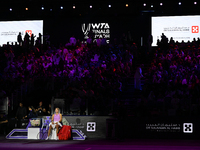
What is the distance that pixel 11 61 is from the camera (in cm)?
2556

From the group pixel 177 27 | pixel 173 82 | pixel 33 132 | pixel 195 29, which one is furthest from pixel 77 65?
pixel 195 29

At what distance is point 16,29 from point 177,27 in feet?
47.7

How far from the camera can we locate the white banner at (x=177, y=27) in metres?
30.9

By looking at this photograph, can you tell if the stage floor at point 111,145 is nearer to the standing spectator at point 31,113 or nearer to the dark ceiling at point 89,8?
the standing spectator at point 31,113

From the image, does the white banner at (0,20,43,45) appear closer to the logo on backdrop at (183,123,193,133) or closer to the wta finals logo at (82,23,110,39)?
the wta finals logo at (82,23,110,39)

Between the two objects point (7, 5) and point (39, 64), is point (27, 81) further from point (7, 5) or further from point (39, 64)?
point (7, 5)

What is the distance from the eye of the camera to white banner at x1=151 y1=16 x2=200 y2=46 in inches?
1218

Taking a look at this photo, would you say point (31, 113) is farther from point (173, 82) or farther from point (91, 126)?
point (173, 82)

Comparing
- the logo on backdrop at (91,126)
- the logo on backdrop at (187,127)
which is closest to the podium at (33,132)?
the logo on backdrop at (91,126)

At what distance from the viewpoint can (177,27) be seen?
31344 millimetres

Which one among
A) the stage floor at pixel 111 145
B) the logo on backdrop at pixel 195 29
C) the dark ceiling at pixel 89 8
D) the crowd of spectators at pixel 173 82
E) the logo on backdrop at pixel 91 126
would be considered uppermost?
the dark ceiling at pixel 89 8

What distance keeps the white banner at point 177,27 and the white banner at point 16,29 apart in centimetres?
1051

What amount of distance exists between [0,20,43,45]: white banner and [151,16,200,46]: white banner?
34.5 feet

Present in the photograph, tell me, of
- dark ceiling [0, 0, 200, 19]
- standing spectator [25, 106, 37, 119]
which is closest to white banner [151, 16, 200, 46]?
dark ceiling [0, 0, 200, 19]
